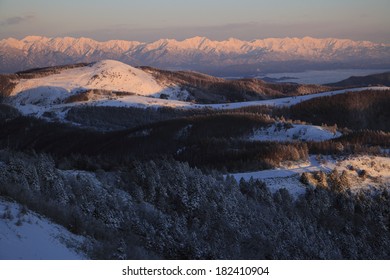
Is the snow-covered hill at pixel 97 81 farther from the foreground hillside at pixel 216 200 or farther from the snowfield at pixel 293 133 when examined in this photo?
the foreground hillside at pixel 216 200

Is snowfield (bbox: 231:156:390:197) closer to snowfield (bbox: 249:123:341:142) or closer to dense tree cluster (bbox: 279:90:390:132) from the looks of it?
snowfield (bbox: 249:123:341:142)

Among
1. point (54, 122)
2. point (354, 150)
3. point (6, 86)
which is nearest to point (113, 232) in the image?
point (354, 150)

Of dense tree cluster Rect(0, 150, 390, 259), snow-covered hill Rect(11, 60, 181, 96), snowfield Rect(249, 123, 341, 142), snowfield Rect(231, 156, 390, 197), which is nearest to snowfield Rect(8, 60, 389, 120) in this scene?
snow-covered hill Rect(11, 60, 181, 96)

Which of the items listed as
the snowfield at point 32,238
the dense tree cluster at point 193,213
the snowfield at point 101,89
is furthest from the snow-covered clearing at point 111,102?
the snowfield at point 32,238

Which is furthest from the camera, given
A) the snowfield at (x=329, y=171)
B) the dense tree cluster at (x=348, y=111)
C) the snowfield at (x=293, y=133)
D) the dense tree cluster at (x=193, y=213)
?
the dense tree cluster at (x=348, y=111)

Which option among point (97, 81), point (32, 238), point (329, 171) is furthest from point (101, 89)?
point (32, 238)

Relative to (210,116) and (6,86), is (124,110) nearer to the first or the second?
(210,116)

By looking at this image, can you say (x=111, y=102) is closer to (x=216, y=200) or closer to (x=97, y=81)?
(x=97, y=81)
